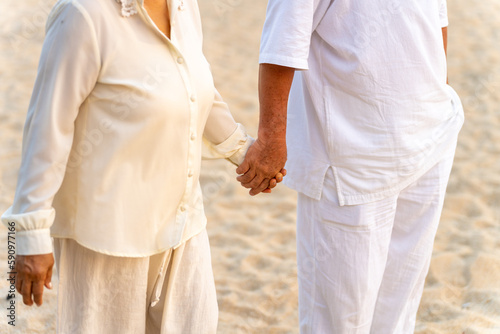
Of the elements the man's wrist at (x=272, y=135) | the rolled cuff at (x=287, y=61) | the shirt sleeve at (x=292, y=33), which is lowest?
the man's wrist at (x=272, y=135)

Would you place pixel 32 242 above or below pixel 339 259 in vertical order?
above

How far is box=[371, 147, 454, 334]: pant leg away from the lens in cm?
224

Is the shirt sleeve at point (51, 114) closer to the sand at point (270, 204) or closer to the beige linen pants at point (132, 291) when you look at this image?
the beige linen pants at point (132, 291)

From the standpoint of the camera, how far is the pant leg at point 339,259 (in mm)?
2109

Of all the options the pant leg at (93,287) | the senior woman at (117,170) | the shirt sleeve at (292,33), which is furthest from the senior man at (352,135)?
the pant leg at (93,287)

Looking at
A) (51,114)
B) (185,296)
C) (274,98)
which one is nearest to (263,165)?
(274,98)

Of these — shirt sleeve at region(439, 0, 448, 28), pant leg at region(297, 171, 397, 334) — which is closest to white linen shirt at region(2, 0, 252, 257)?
pant leg at region(297, 171, 397, 334)

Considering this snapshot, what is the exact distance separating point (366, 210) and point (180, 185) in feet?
2.04

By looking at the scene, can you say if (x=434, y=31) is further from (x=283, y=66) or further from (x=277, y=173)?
(x=277, y=173)

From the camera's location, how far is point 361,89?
6.59 feet

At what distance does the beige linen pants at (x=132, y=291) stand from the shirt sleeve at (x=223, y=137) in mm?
289

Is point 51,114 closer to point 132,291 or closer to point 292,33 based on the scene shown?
point 132,291

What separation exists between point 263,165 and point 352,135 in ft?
0.94

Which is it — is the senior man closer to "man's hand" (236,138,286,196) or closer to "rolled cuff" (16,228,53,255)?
"man's hand" (236,138,286,196)
